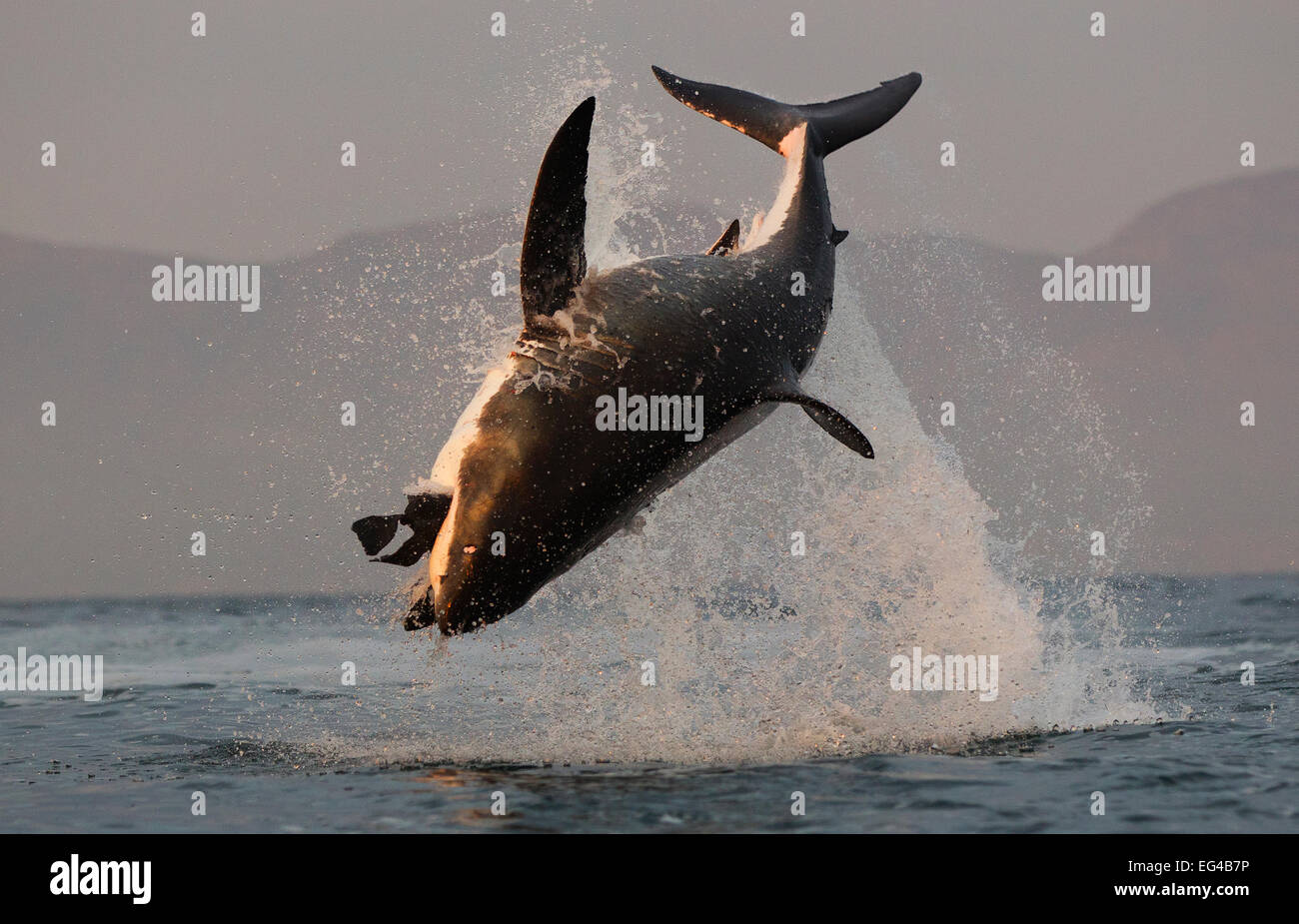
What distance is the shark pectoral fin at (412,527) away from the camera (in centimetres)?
941

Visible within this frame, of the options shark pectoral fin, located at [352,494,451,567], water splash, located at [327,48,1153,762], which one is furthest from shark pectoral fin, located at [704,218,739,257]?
shark pectoral fin, located at [352,494,451,567]

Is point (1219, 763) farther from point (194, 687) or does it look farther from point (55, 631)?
point (55, 631)

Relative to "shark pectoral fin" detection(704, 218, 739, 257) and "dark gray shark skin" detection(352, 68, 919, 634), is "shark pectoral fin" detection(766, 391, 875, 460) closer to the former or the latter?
"dark gray shark skin" detection(352, 68, 919, 634)

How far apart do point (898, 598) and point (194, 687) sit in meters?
10.8

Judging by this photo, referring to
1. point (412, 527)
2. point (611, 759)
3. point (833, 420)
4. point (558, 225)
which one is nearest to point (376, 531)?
point (412, 527)

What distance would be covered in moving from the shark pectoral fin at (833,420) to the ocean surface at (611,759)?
2.58 m

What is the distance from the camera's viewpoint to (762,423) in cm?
1179

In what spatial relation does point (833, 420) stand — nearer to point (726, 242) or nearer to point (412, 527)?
point (726, 242)

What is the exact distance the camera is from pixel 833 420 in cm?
995

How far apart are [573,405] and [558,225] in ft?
4.83

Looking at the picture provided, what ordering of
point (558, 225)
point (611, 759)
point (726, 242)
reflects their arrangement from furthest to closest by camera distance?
point (726, 242) → point (611, 759) → point (558, 225)

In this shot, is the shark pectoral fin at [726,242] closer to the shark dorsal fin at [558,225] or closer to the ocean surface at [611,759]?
the shark dorsal fin at [558,225]

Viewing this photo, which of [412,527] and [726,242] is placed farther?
[726,242]
